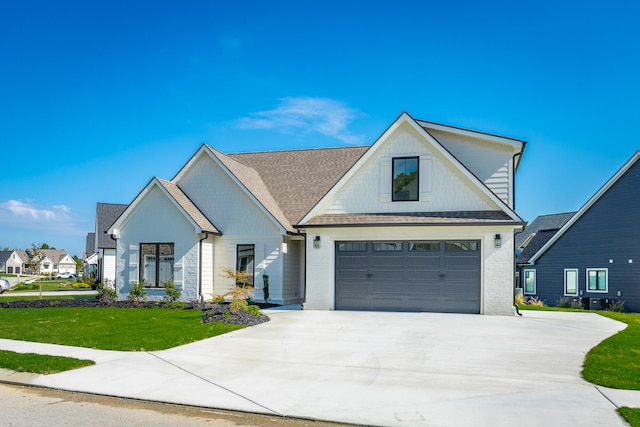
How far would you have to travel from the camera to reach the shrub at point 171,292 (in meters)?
21.2

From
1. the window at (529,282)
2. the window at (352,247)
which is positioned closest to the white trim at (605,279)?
the window at (529,282)

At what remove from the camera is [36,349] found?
11062 millimetres

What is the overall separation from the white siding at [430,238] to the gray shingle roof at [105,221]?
74.8ft

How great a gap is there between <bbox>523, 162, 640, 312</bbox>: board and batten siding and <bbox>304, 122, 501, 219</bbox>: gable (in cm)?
1452

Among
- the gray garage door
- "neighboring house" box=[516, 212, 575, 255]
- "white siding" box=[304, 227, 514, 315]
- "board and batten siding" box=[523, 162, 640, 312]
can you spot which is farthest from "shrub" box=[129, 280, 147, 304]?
"neighboring house" box=[516, 212, 575, 255]

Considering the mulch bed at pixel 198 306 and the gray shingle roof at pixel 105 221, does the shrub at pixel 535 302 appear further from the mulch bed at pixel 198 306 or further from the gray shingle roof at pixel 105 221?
the gray shingle roof at pixel 105 221

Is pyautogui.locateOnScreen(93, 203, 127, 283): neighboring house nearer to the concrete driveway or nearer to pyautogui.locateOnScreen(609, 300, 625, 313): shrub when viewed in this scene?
the concrete driveway

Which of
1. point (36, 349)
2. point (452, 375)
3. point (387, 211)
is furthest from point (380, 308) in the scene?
point (36, 349)

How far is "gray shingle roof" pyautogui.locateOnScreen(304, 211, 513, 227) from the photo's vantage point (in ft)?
56.4

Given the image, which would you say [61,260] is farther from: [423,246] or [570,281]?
[423,246]

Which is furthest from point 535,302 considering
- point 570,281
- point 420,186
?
point 420,186

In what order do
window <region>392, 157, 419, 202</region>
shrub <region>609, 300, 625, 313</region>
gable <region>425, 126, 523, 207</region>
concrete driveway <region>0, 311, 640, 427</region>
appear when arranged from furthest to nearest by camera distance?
shrub <region>609, 300, 625, 313</region> < gable <region>425, 126, 523, 207</region> < window <region>392, 157, 419, 202</region> < concrete driveway <region>0, 311, 640, 427</region>

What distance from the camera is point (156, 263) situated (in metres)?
22.4

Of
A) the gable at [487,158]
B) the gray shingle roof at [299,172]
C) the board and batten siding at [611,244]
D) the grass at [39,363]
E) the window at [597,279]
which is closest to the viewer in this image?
the grass at [39,363]
